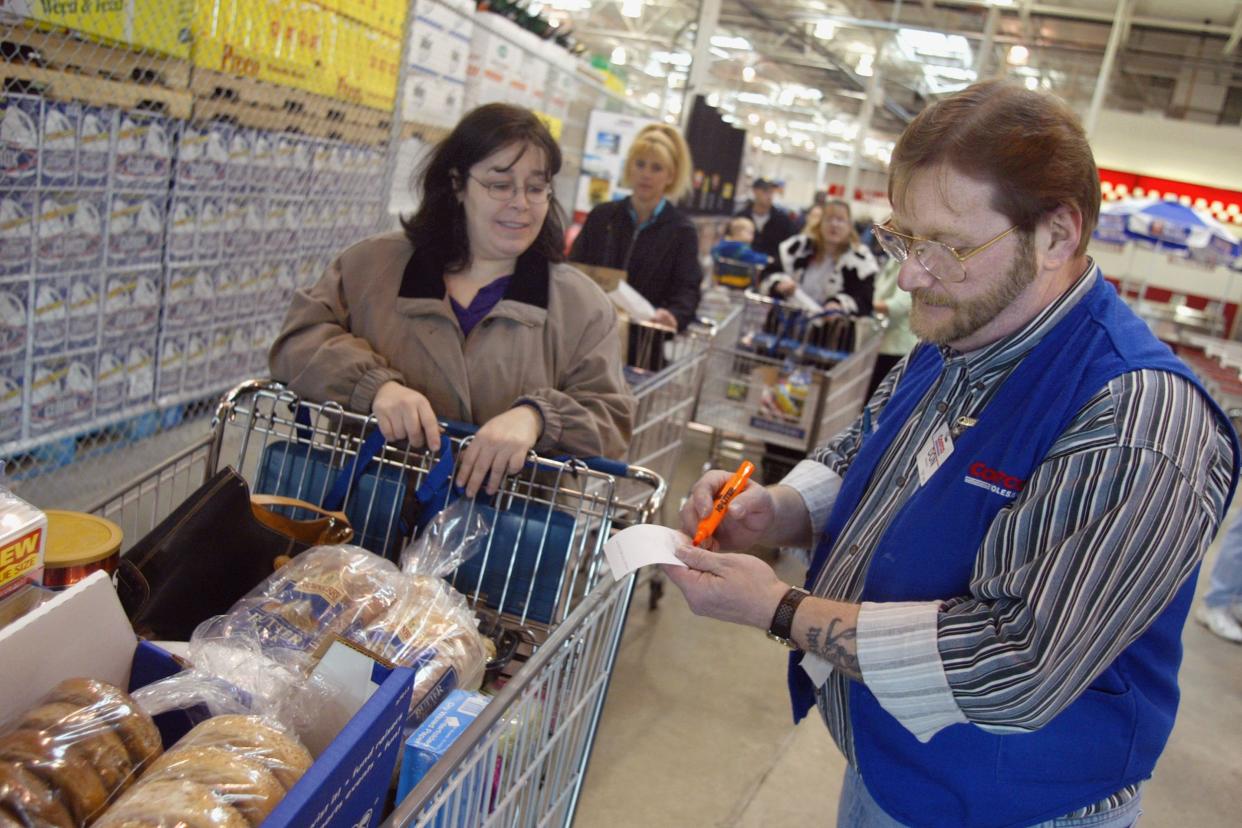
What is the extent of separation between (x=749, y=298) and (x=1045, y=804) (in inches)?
174

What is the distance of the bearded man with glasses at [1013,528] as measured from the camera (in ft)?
3.82

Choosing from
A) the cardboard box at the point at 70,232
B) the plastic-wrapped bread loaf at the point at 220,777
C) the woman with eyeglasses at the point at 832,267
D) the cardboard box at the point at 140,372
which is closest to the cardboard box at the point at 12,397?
the cardboard box at the point at 70,232

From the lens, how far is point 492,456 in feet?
6.35

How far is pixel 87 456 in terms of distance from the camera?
4309mm

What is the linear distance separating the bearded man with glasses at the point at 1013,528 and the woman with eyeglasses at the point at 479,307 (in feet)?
2.87

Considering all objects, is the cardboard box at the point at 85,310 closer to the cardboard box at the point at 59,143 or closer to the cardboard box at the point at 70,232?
the cardboard box at the point at 70,232

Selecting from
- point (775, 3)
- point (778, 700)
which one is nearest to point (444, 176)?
point (778, 700)

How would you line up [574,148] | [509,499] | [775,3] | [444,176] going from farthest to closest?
1. [775,3]
2. [574,148]
3. [444,176]
4. [509,499]

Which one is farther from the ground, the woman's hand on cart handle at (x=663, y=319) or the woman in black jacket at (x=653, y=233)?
the woman in black jacket at (x=653, y=233)

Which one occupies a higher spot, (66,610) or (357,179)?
(357,179)

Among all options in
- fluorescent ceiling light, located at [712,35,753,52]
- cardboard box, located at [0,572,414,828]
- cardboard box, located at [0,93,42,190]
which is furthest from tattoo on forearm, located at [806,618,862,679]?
fluorescent ceiling light, located at [712,35,753,52]

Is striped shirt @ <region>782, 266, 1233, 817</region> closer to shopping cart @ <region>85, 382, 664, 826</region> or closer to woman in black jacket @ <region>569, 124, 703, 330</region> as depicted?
shopping cart @ <region>85, 382, 664, 826</region>

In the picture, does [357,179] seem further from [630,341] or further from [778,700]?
[778,700]

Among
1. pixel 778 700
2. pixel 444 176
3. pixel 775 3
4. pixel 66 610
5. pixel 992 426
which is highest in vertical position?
pixel 775 3
